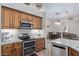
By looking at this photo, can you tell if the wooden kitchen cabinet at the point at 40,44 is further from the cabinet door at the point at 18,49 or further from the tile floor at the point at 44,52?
the cabinet door at the point at 18,49

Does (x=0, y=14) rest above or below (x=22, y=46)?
above

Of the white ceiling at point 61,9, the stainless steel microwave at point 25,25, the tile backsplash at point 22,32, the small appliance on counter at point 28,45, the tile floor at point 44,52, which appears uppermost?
the white ceiling at point 61,9

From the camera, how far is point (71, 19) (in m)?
1.79

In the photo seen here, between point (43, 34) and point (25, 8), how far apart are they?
1.75 ft

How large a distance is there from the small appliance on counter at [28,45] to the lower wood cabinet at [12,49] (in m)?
0.07

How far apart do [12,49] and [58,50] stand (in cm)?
81

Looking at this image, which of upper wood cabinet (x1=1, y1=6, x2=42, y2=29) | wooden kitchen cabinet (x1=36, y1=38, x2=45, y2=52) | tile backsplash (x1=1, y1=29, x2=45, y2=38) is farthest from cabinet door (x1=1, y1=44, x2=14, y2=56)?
wooden kitchen cabinet (x1=36, y1=38, x2=45, y2=52)

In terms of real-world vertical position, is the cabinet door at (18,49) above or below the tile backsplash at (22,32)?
below

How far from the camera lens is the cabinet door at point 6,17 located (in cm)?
183

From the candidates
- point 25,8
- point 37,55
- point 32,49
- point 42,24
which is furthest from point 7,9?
point 37,55

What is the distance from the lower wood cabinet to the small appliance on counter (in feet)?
0.24

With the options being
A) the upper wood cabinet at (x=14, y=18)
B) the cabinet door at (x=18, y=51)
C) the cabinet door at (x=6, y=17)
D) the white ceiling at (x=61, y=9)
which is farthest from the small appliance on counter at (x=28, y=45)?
the white ceiling at (x=61, y=9)

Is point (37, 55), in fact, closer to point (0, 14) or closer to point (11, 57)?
point (11, 57)

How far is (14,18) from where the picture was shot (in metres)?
1.98
